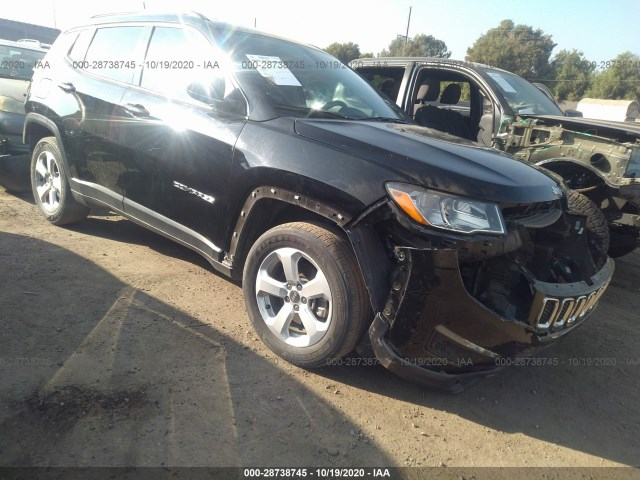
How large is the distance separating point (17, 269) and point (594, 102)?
3807cm

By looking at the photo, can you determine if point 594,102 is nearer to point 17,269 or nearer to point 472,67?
point 472,67

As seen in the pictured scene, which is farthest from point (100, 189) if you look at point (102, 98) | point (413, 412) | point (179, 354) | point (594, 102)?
point (594, 102)

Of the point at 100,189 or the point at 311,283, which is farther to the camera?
the point at 100,189

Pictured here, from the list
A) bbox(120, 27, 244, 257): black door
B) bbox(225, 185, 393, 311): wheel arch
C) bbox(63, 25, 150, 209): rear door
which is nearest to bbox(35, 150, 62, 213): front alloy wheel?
bbox(63, 25, 150, 209): rear door

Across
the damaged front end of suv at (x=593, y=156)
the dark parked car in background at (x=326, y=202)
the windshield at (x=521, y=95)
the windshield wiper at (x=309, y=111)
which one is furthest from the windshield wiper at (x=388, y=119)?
the windshield at (x=521, y=95)

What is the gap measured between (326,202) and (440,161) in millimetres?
618

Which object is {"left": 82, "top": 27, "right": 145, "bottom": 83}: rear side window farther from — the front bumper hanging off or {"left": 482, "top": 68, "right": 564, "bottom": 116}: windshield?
{"left": 482, "top": 68, "right": 564, "bottom": 116}: windshield

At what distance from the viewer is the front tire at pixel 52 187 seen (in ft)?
14.5

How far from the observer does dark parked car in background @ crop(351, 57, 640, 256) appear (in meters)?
4.14

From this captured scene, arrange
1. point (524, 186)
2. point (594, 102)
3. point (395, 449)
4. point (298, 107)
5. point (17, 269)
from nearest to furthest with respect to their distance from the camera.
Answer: point (395, 449) < point (524, 186) < point (298, 107) < point (17, 269) < point (594, 102)

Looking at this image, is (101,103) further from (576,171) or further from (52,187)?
(576,171)

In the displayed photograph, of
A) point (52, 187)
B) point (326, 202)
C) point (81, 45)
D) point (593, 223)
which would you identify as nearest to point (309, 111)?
point (326, 202)

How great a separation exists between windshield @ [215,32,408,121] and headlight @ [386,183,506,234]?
3.47ft

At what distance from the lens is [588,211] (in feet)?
12.6
